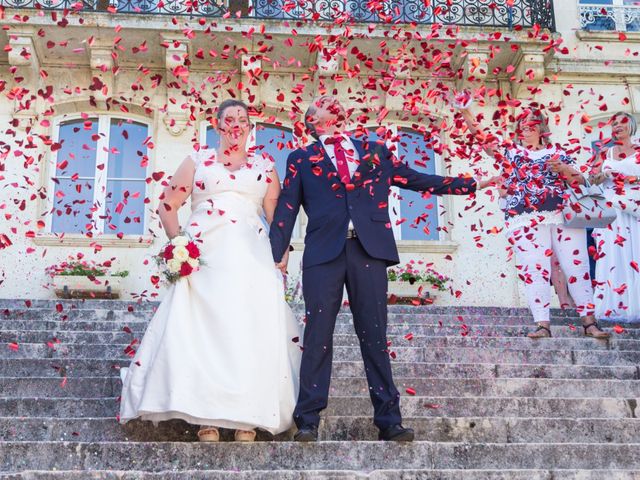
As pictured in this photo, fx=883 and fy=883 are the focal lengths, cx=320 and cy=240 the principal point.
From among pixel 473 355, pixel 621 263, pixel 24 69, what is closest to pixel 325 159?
pixel 473 355

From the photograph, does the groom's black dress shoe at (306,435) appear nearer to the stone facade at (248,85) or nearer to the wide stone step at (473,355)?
the wide stone step at (473,355)

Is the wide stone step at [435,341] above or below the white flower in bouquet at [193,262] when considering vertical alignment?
below

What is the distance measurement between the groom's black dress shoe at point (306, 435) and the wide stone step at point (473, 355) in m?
1.95

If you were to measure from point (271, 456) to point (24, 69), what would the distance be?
9457 millimetres

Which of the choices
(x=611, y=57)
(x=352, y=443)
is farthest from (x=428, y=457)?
(x=611, y=57)

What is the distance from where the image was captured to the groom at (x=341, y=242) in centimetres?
466

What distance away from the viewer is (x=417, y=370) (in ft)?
19.9

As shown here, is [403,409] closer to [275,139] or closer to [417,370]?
[417,370]

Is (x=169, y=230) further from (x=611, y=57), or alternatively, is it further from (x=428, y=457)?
(x=611, y=57)

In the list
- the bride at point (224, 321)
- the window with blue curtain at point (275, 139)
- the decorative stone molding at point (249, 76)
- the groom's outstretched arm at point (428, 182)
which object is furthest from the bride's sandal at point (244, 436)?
the window with blue curtain at point (275, 139)

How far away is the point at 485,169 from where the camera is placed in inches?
484

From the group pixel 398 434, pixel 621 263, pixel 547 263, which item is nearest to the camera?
pixel 398 434

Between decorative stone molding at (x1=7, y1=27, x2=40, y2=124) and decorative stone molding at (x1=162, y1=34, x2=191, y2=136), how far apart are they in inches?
70.6

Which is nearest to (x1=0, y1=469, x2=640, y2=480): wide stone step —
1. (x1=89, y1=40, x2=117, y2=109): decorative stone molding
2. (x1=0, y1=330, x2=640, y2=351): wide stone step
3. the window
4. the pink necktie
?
the pink necktie
